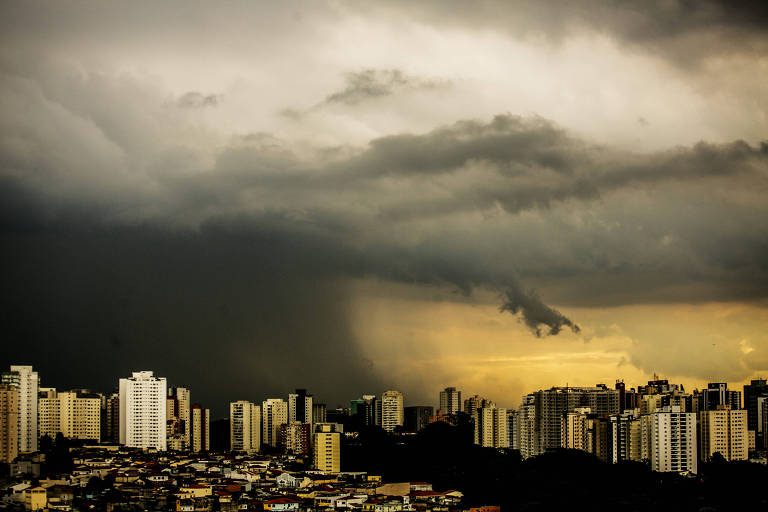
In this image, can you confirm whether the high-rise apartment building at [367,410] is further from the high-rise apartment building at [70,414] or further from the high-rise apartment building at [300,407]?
the high-rise apartment building at [70,414]

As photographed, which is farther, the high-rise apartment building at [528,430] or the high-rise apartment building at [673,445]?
the high-rise apartment building at [528,430]

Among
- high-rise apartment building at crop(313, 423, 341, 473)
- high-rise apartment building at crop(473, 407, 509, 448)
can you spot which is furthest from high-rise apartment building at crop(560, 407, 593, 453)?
high-rise apartment building at crop(313, 423, 341, 473)

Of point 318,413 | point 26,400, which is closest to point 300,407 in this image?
point 318,413

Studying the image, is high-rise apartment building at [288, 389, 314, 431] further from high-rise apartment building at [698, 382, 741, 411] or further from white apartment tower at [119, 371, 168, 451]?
high-rise apartment building at [698, 382, 741, 411]

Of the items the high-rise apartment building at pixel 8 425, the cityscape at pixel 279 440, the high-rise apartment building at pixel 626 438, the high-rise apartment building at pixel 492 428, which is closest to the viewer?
the cityscape at pixel 279 440

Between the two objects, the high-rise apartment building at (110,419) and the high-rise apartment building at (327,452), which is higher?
the high-rise apartment building at (110,419)

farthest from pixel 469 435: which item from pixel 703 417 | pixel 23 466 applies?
pixel 23 466

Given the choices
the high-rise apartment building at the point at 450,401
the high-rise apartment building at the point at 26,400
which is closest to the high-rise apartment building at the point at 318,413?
the high-rise apartment building at the point at 450,401
